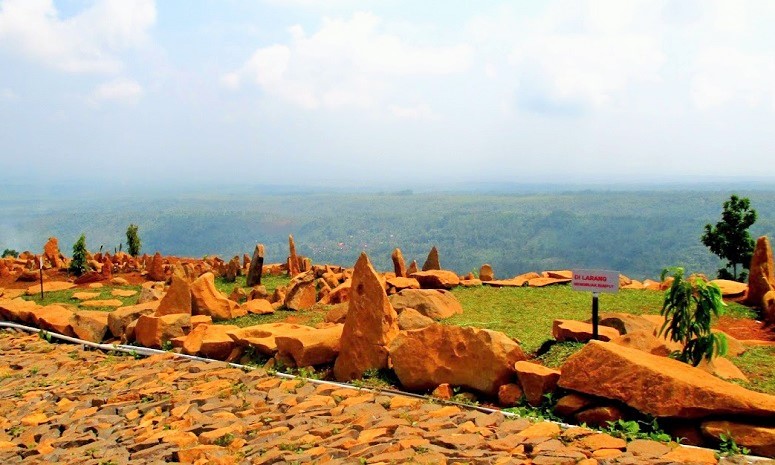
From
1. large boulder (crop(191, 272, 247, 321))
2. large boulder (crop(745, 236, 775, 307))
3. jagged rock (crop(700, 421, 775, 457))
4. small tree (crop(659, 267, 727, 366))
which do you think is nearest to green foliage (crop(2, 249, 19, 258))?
large boulder (crop(191, 272, 247, 321))

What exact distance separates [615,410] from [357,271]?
A: 496 cm

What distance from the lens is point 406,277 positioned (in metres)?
19.4

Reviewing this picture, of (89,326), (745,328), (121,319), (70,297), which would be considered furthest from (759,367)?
(70,297)

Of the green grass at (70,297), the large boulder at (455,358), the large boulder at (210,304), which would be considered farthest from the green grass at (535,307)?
the green grass at (70,297)

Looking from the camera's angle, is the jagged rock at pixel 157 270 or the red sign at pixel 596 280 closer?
the red sign at pixel 596 280

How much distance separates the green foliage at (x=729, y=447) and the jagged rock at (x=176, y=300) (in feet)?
37.7

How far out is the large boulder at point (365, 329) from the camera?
33.5 feet

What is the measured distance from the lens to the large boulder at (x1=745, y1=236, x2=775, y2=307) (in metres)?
15.4

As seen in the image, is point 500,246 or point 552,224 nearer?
point 500,246

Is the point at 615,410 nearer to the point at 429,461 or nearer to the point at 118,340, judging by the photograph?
the point at 429,461

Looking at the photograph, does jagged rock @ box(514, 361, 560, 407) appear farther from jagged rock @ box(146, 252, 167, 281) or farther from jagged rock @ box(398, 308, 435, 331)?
jagged rock @ box(146, 252, 167, 281)

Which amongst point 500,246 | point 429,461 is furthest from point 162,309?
point 500,246

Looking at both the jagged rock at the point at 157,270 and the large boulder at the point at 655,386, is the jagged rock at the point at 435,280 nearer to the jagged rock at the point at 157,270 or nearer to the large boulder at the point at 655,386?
the jagged rock at the point at 157,270

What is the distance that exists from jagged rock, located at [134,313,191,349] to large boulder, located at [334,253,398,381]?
4.80 metres
